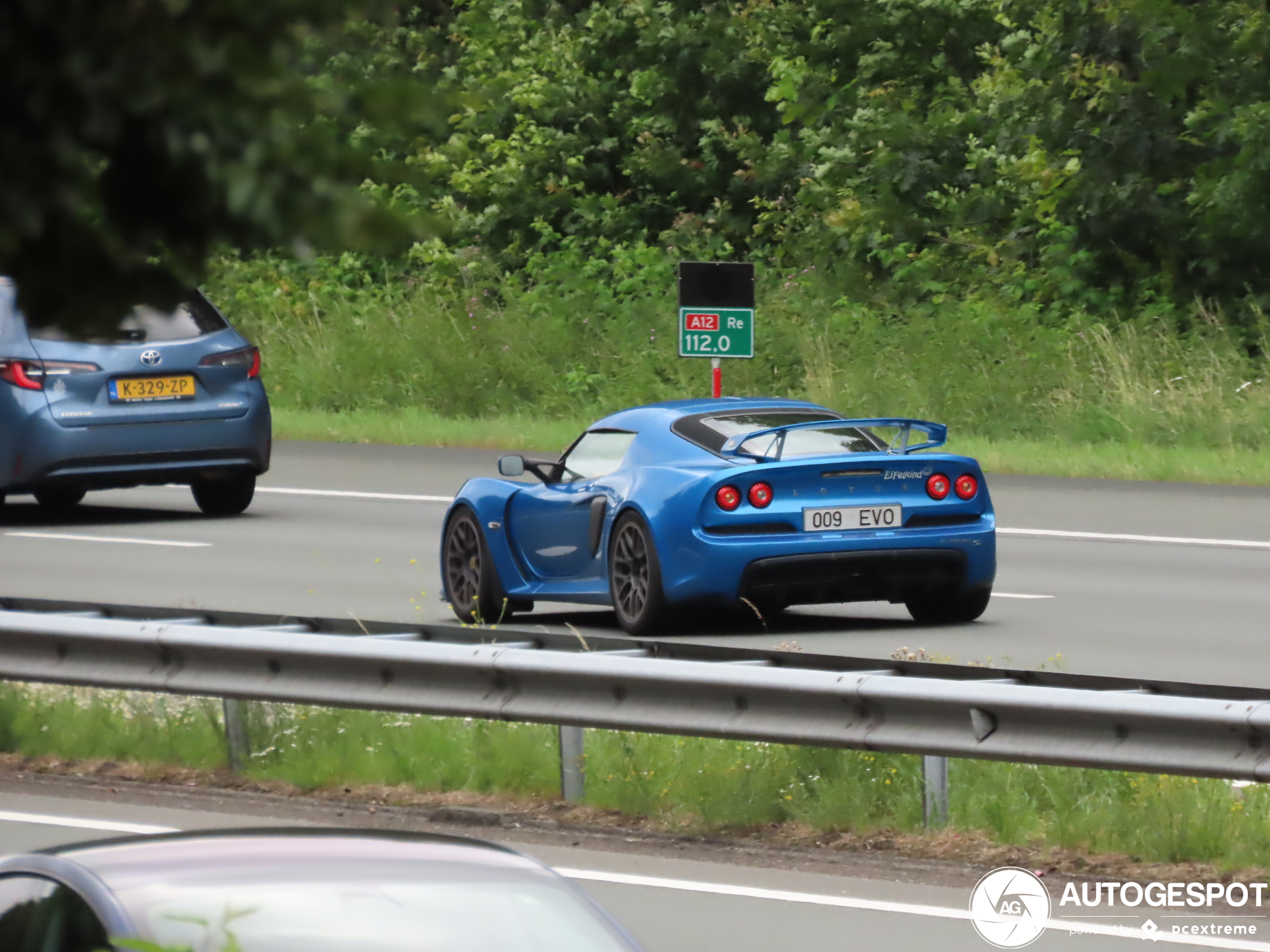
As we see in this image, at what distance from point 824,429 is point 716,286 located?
34.0 ft

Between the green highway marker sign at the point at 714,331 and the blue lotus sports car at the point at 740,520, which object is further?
the green highway marker sign at the point at 714,331

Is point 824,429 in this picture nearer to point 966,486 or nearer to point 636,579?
point 966,486

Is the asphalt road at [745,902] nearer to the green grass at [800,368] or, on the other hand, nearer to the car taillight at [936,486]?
the car taillight at [936,486]

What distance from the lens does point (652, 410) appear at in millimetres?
13484

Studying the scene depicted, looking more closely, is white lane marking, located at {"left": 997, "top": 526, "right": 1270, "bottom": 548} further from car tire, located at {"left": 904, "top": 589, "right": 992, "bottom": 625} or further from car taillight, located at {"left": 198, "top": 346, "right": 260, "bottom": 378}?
car taillight, located at {"left": 198, "top": 346, "right": 260, "bottom": 378}

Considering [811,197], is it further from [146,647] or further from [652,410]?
[146,647]

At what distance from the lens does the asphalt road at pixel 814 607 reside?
13.0m

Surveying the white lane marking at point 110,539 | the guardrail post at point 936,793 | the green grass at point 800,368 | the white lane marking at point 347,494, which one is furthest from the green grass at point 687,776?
the green grass at point 800,368

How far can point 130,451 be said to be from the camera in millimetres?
18000

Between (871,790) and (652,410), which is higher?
(652,410)

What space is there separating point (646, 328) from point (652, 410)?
1743cm

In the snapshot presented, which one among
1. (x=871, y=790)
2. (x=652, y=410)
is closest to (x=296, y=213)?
(x=871, y=790)

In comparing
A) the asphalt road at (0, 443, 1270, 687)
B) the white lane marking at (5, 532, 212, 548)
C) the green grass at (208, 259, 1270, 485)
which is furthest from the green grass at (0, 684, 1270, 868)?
the green grass at (208, 259, 1270, 485)

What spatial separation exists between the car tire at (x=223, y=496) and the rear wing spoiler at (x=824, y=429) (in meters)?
7.60
